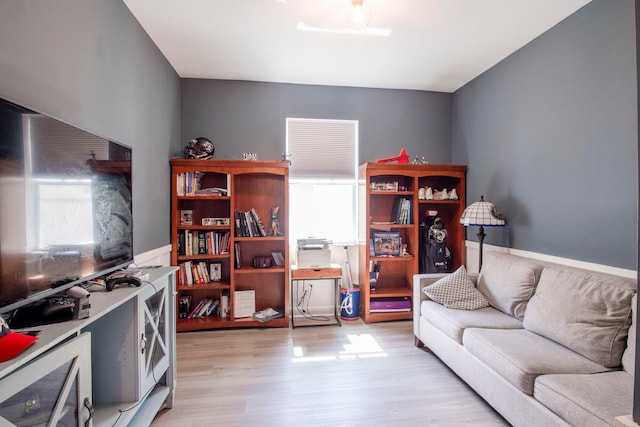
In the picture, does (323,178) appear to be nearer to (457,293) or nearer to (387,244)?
(387,244)

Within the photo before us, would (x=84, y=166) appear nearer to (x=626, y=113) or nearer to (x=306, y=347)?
(x=306, y=347)

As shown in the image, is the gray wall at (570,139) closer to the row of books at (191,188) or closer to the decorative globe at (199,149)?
the row of books at (191,188)

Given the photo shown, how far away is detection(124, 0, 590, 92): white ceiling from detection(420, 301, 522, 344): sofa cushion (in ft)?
7.52

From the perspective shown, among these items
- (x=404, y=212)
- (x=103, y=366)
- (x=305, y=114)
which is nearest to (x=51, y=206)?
(x=103, y=366)

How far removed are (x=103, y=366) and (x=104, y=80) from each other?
66.3 inches

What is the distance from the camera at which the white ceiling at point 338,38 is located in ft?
7.32

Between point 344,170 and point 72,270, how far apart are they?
2.90m

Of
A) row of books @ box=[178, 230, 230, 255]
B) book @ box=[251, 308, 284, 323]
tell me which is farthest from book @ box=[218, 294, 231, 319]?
row of books @ box=[178, 230, 230, 255]

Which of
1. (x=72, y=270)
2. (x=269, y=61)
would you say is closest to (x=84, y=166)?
(x=72, y=270)

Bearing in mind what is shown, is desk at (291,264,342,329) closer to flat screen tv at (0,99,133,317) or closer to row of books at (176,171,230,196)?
row of books at (176,171,230,196)

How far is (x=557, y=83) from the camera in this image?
2430 millimetres

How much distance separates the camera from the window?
3.66 meters

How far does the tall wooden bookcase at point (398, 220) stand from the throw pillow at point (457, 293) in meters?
0.78

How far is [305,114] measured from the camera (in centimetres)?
362
